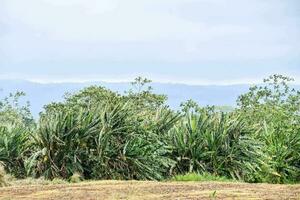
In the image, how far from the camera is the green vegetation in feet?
62.4

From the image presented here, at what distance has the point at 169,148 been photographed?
66.7 ft

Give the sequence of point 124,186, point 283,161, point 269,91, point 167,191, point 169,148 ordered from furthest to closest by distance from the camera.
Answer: point 269,91 → point 283,161 → point 169,148 → point 124,186 → point 167,191

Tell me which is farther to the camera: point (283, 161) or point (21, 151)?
point (283, 161)

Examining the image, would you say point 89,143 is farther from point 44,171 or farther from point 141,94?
point 141,94

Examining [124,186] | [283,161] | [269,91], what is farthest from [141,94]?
[124,186]

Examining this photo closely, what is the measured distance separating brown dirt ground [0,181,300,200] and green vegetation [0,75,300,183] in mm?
3974

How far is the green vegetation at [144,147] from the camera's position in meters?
19.0

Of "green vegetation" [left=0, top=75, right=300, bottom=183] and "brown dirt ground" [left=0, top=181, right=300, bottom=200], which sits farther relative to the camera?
"green vegetation" [left=0, top=75, right=300, bottom=183]

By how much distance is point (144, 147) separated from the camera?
19688 mm

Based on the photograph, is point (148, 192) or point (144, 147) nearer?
point (148, 192)

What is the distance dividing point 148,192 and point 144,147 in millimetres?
7397

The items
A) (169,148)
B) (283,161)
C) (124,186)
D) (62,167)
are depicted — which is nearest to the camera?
(124,186)

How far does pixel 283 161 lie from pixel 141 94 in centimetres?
2247

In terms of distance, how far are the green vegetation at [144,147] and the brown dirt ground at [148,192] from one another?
3974 millimetres
